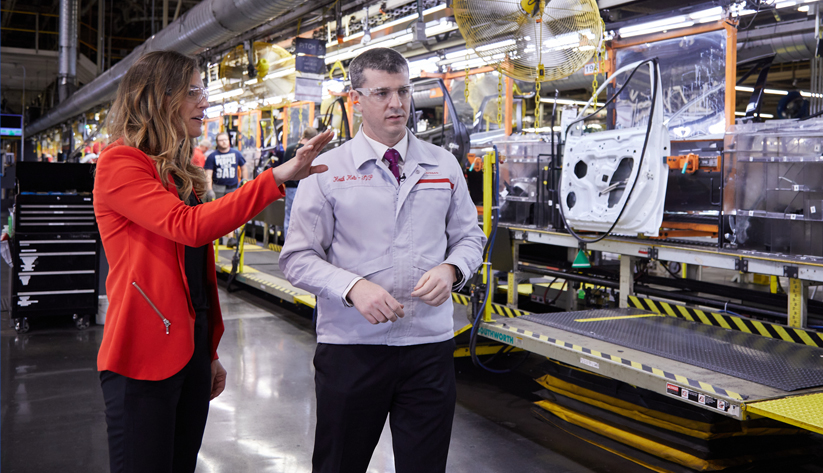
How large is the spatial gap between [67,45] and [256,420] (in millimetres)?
15600

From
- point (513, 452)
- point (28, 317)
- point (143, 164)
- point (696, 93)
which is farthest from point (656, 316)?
point (28, 317)

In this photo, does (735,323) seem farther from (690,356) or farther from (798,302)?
(690,356)

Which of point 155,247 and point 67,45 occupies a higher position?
point 67,45

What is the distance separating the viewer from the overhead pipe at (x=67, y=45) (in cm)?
1530

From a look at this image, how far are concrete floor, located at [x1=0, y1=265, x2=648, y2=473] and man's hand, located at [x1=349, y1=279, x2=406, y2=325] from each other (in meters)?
2.06

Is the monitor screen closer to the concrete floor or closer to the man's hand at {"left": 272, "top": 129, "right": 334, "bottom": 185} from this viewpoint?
the concrete floor

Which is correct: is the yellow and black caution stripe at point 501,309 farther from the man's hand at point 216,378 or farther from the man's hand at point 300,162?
the man's hand at point 300,162

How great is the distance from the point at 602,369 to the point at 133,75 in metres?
2.73

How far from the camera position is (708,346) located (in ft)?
12.0

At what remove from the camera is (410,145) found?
6.27ft

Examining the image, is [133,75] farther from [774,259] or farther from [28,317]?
[28,317]

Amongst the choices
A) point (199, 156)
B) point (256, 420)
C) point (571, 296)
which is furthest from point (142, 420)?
point (199, 156)

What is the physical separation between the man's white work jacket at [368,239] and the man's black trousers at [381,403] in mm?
47

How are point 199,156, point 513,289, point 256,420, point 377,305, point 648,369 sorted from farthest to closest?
point 199,156 → point 513,289 → point 256,420 → point 648,369 → point 377,305
